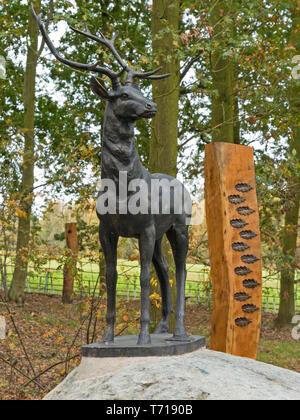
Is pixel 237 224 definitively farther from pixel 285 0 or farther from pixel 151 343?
pixel 285 0

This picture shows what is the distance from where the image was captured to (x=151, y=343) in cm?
424

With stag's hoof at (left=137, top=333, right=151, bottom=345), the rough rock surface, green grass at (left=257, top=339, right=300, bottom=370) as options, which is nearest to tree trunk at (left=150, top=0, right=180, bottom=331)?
green grass at (left=257, top=339, right=300, bottom=370)

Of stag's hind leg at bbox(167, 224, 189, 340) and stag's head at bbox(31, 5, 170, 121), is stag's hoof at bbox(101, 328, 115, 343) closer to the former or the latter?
stag's hind leg at bbox(167, 224, 189, 340)

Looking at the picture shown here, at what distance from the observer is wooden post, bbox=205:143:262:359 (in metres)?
6.20

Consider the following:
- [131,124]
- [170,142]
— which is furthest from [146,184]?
[170,142]

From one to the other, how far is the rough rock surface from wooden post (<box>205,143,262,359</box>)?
1910 millimetres

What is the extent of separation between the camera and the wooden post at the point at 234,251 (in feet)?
20.4

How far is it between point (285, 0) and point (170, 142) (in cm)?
318

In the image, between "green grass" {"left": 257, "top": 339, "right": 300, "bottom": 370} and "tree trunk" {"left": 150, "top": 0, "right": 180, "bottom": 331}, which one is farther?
"green grass" {"left": 257, "top": 339, "right": 300, "bottom": 370}

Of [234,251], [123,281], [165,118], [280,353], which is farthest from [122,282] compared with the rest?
[123,281]

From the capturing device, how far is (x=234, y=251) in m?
6.23

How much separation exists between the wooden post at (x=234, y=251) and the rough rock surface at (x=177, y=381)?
1.91m

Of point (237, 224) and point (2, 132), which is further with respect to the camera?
point (2, 132)

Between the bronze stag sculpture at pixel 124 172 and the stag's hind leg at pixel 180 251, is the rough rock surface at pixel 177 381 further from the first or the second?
the stag's hind leg at pixel 180 251
